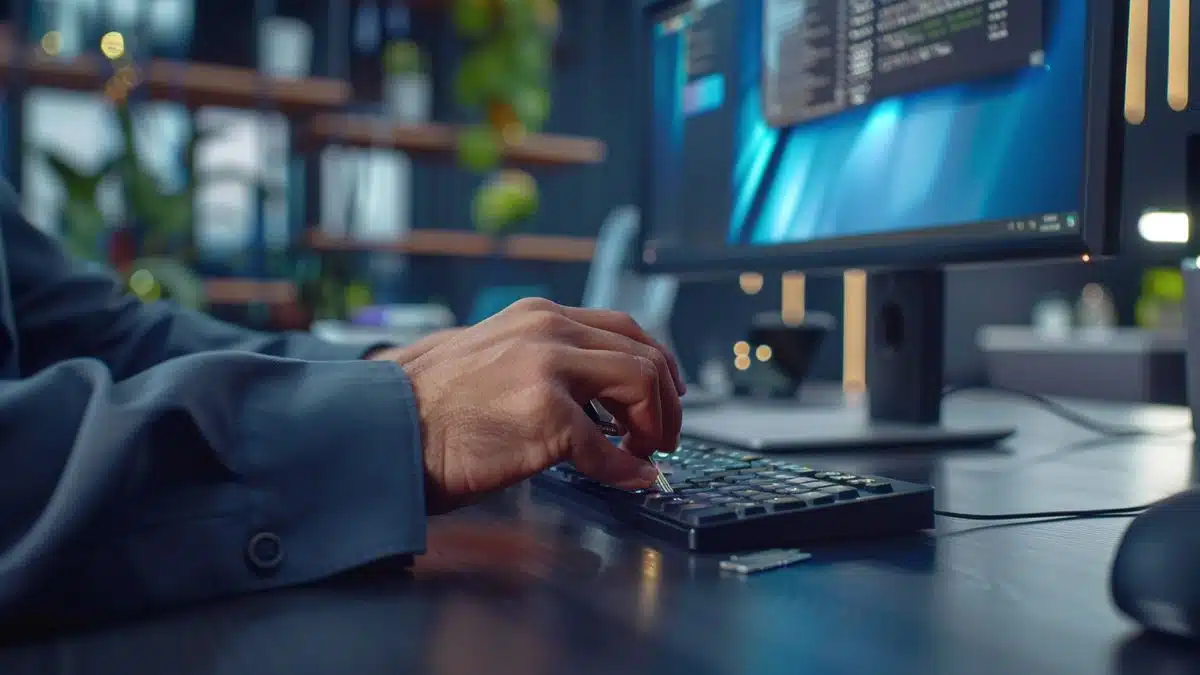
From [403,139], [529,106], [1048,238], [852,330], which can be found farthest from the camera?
[852,330]

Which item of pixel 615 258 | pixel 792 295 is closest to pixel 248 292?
pixel 615 258

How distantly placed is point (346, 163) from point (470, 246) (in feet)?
1.64

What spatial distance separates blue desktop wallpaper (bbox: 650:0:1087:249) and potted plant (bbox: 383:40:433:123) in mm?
2167

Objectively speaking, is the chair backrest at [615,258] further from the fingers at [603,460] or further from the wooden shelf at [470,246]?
the fingers at [603,460]

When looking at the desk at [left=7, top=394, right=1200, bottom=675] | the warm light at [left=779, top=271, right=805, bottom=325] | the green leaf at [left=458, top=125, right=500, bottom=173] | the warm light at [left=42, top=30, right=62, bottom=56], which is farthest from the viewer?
the warm light at [left=779, top=271, right=805, bottom=325]

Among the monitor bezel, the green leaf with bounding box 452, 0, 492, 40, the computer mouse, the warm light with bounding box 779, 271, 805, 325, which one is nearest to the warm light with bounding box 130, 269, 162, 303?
the green leaf with bounding box 452, 0, 492, 40

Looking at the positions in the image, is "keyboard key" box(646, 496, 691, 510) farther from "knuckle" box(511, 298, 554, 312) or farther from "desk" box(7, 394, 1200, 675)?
"knuckle" box(511, 298, 554, 312)

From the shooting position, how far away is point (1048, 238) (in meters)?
0.73

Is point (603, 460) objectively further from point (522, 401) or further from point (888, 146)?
point (888, 146)

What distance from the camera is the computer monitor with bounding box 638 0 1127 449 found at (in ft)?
2.36

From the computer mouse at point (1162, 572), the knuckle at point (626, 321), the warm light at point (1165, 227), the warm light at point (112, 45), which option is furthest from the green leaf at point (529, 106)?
the computer mouse at point (1162, 572)

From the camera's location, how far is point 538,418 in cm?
48

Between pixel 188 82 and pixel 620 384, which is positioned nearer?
pixel 620 384

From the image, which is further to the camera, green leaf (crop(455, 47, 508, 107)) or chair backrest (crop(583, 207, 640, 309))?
green leaf (crop(455, 47, 508, 107))
